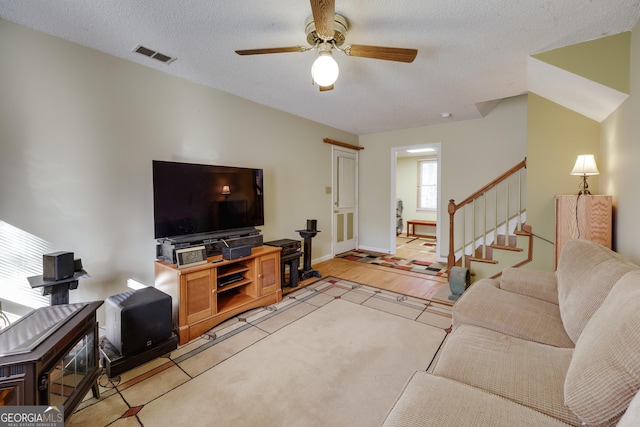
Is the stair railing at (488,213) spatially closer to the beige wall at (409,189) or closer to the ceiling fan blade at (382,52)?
the ceiling fan blade at (382,52)

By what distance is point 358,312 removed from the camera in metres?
2.75

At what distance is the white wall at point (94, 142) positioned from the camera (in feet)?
6.37

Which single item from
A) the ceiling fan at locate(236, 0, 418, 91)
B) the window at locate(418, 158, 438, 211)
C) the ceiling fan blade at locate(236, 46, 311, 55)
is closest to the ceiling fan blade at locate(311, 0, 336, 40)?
the ceiling fan at locate(236, 0, 418, 91)

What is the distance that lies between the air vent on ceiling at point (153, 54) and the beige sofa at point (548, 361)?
3003mm

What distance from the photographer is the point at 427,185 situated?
287 inches

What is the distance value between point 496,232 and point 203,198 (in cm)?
352

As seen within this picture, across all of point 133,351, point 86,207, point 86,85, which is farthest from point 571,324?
point 86,85

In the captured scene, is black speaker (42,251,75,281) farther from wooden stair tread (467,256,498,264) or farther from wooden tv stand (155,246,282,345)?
wooden stair tread (467,256,498,264)

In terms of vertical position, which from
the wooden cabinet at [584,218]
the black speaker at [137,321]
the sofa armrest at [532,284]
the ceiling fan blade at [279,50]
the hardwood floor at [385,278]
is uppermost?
the ceiling fan blade at [279,50]

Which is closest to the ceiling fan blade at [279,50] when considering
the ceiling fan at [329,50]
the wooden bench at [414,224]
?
the ceiling fan at [329,50]

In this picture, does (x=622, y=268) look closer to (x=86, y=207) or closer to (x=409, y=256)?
(x=86, y=207)

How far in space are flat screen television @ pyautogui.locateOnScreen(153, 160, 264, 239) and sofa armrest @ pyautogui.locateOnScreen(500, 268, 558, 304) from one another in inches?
101

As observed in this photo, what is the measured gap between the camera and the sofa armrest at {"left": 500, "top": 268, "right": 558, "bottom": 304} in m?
1.92

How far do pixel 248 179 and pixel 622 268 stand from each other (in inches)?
119
